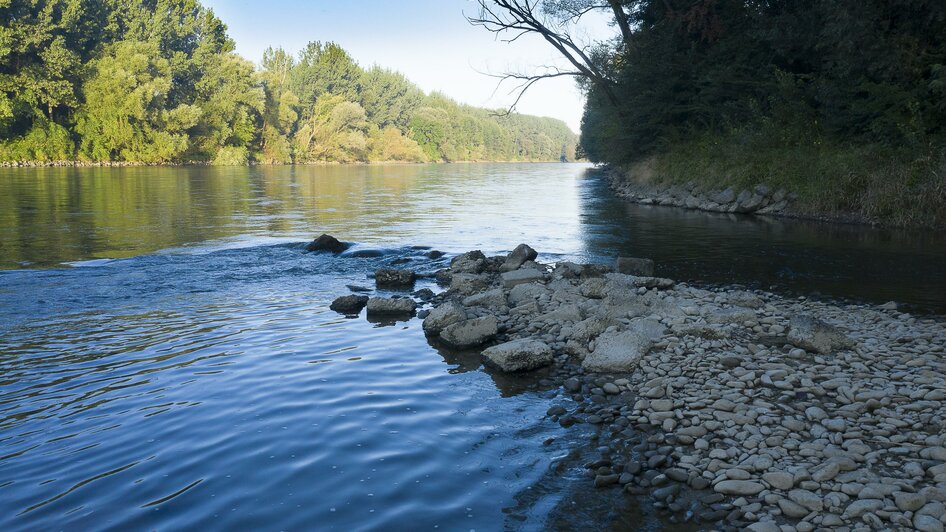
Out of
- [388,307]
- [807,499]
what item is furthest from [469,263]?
[807,499]

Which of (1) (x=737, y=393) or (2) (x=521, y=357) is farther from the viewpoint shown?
(2) (x=521, y=357)

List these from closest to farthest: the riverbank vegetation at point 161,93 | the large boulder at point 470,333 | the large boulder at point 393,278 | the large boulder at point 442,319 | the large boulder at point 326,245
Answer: the large boulder at point 470,333 < the large boulder at point 442,319 < the large boulder at point 393,278 < the large boulder at point 326,245 < the riverbank vegetation at point 161,93

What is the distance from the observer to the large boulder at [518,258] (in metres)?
15.5

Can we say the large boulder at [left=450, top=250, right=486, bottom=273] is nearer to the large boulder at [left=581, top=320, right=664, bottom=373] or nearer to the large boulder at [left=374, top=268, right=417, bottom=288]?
the large boulder at [left=374, top=268, right=417, bottom=288]

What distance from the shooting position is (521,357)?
342 inches

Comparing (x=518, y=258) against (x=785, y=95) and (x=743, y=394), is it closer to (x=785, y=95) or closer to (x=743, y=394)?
(x=743, y=394)

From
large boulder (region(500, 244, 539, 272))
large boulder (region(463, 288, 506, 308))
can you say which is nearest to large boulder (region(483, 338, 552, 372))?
large boulder (region(463, 288, 506, 308))

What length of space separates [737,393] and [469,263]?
29.6 feet

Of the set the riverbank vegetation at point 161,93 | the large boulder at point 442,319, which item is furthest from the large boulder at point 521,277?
the riverbank vegetation at point 161,93

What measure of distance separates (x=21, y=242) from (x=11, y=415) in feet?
46.7

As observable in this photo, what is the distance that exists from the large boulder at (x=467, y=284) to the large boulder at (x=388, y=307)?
1.62 metres

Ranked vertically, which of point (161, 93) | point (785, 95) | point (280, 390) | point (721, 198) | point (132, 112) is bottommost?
point (280, 390)

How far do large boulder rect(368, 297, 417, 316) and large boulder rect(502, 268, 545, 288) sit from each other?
233cm

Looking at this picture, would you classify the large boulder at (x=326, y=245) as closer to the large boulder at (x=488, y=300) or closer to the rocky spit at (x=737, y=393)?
the rocky spit at (x=737, y=393)
